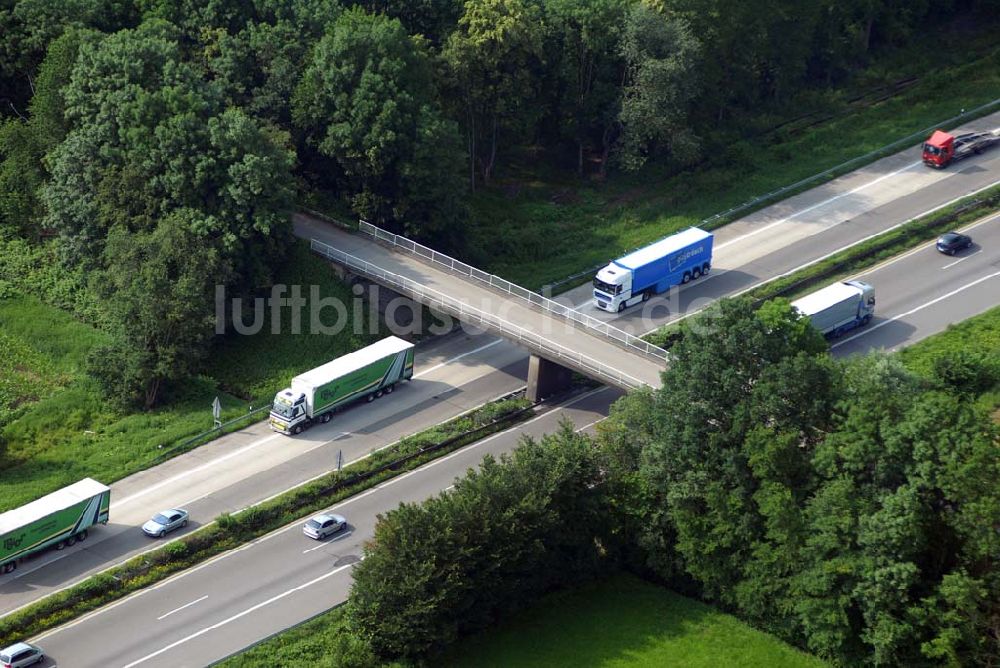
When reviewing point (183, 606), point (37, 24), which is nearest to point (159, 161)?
point (37, 24)

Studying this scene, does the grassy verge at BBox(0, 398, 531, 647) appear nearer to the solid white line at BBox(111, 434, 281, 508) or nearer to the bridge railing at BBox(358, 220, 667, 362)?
the solid white line at BBox(111, 434, 281, 508)

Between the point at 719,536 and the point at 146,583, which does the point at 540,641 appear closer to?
the point at 719,536

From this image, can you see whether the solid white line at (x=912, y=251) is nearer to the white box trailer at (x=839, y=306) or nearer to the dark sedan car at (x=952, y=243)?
the dark sedan car at (x=952, y=243)

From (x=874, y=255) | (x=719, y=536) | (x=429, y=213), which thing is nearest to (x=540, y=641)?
(x=719, y=536)

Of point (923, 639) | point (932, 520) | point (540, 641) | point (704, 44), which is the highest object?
point (704, 44)

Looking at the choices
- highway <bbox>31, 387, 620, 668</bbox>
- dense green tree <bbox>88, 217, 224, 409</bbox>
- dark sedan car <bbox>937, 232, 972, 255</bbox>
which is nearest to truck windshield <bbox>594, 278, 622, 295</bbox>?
highway <bbox>31, 387, 620, 668</bbox>

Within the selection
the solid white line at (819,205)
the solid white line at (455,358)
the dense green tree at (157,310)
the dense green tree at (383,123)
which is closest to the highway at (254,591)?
the solid white line at (455,358)
